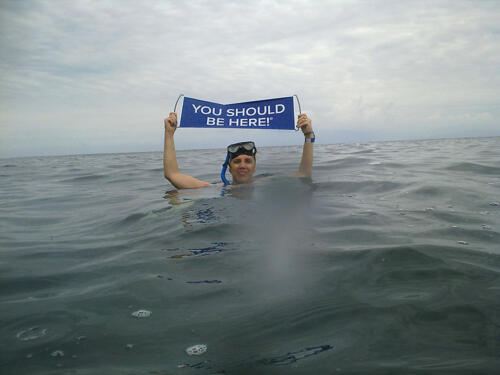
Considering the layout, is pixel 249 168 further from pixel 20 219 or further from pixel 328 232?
pixel 20 219

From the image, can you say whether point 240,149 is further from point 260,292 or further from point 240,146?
point 260,292

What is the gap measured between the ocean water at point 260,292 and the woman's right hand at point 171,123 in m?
1.63

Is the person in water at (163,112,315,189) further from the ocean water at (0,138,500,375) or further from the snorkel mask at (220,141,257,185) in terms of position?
the ocean water at (0,138,500,375)

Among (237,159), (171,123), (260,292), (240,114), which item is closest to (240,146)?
(237,159)

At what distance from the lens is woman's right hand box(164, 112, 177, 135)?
16.4 ft

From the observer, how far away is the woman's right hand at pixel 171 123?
4988 mm

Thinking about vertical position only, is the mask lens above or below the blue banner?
below

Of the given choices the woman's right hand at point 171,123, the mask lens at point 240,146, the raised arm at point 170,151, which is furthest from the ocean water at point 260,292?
the mask lens at point 240,146

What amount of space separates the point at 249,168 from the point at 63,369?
4685mm

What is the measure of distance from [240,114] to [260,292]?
14.0ft

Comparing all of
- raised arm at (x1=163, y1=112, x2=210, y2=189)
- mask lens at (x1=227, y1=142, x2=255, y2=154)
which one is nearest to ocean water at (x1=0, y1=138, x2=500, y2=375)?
raised arm at (x1=163, y1=112, x2=210, y2=189)

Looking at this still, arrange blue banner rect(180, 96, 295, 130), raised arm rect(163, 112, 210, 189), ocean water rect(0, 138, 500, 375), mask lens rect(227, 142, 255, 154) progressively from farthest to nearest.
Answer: mask lens rect(227, 142, 255, 154)
blue banner rect(180, 96, 295, 130)
raised arm rect(163, 112, 210, 189)
ocean water rect(0, 138, 500, 375)

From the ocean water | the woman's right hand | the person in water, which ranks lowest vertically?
the ocean water

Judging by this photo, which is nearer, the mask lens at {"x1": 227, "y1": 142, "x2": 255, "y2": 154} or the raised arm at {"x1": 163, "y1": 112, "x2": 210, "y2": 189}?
the raised arm at {"x1": 163, "y1": 112, "x2": 210, "y2": 189}
